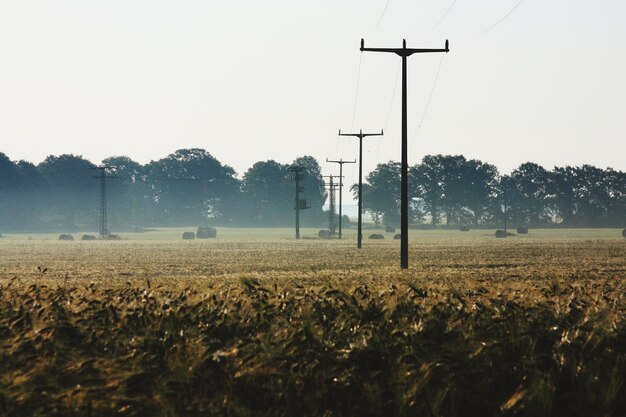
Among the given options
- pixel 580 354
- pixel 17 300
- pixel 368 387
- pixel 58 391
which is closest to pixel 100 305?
pixel 17 300

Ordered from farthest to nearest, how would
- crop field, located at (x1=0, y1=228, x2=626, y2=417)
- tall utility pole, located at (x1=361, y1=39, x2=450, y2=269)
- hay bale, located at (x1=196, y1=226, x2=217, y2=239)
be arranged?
hay bale, located at (x1=196, y1=226, x2=217, y2=239) < tall utility pole, located at (x1=361, y1=39, x2=450, y2=269) < crop field, located at (x1=0, y1=228, x2=626, y2=417)

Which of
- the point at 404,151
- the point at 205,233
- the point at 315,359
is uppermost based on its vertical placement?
the point at 404,151

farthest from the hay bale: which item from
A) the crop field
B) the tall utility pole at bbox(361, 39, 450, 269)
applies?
the crop field

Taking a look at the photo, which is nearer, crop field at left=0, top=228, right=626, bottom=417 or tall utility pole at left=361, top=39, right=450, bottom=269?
crop field at left=0, top=228, right=626, bottom=417

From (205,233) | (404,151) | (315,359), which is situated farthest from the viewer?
(205,233)

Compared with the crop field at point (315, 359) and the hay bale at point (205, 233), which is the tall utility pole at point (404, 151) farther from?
the hay bale at point (205, 233)

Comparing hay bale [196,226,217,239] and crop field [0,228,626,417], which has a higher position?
hay bale [196,226,217,239]

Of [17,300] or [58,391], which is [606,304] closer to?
[58,391]

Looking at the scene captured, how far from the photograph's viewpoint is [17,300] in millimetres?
13047

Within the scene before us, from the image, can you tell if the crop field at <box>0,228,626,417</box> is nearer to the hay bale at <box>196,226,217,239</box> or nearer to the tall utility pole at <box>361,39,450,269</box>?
the tall utility pole at <box>361,39,450,269</box>

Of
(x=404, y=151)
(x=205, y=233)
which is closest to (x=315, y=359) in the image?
(x=404, y=151)

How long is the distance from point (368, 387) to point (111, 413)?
261 cm

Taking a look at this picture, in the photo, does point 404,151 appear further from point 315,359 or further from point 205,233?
point 205,233

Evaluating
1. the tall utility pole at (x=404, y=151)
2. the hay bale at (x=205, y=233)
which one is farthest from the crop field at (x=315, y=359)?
the hay bale at (x=205, y=233)
